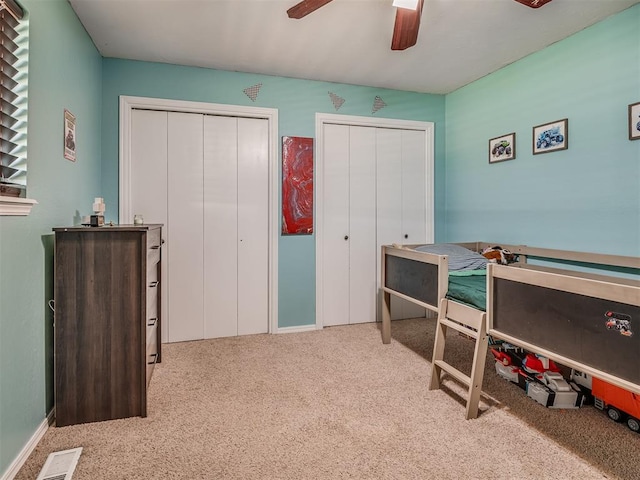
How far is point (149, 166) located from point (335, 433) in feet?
8.16

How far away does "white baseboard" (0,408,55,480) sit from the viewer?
140 centimetres

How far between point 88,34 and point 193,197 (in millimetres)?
1324

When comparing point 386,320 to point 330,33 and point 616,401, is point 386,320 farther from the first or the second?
point 330,33

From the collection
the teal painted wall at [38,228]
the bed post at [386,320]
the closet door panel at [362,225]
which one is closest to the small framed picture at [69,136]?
the teal painted wall at [38,228]

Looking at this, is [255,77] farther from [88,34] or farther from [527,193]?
[527,193]

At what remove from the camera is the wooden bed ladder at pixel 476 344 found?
6.01 feet

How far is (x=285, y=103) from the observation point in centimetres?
319

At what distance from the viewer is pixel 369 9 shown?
213 centimetres

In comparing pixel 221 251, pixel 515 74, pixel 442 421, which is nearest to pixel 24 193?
pixel 221 251

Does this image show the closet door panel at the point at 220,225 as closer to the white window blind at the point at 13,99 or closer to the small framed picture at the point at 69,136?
the small framed picture at the point at 69,136

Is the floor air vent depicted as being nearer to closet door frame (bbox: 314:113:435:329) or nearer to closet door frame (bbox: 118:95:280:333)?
closet door frame (bbox: 118:95:280:333)

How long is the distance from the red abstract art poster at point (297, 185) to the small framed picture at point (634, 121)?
7.50 ft

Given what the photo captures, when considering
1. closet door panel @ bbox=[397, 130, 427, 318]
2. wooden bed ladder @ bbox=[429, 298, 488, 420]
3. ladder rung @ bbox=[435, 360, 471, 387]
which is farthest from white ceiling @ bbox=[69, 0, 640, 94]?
ladder rung @ bbox=[435, 360, 471, 387]

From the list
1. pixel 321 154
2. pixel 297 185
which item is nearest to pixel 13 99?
pixel 297 185
